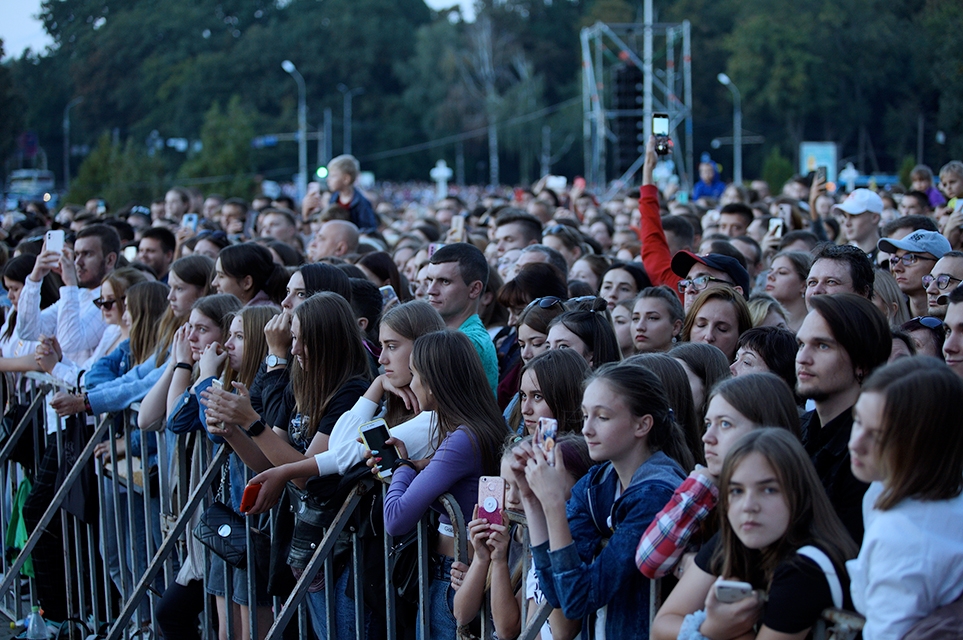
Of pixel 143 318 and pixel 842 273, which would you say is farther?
pixel 143 318

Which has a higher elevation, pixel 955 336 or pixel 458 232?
pixel 458 232

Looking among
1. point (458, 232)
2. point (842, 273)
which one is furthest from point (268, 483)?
point (458, 232)

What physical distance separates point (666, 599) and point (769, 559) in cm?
36

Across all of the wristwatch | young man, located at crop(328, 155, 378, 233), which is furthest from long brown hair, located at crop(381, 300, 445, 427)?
young man, located at crop(328, 155, 378, 233)

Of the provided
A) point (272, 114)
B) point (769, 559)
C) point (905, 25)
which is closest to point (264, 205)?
Answer: point (769, 559)

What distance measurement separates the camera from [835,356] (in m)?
3.17

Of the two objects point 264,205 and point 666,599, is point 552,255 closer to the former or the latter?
point 666,599

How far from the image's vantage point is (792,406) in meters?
2.92

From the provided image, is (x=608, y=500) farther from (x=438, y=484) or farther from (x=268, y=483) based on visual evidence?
(x=268, y=483)

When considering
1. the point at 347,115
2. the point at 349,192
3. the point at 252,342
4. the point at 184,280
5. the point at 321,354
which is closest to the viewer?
the point at 321,354

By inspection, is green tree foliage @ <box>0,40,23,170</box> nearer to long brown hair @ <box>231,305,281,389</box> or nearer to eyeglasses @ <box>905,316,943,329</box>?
long brown hair @ <box>231,305,281,389</box>

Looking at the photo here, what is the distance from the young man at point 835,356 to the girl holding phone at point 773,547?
0.51 meters

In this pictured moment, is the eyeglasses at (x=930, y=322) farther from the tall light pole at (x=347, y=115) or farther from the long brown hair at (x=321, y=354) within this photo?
the tall light pole at (x=347, y=115)

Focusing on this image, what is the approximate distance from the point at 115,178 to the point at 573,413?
39.0 m
